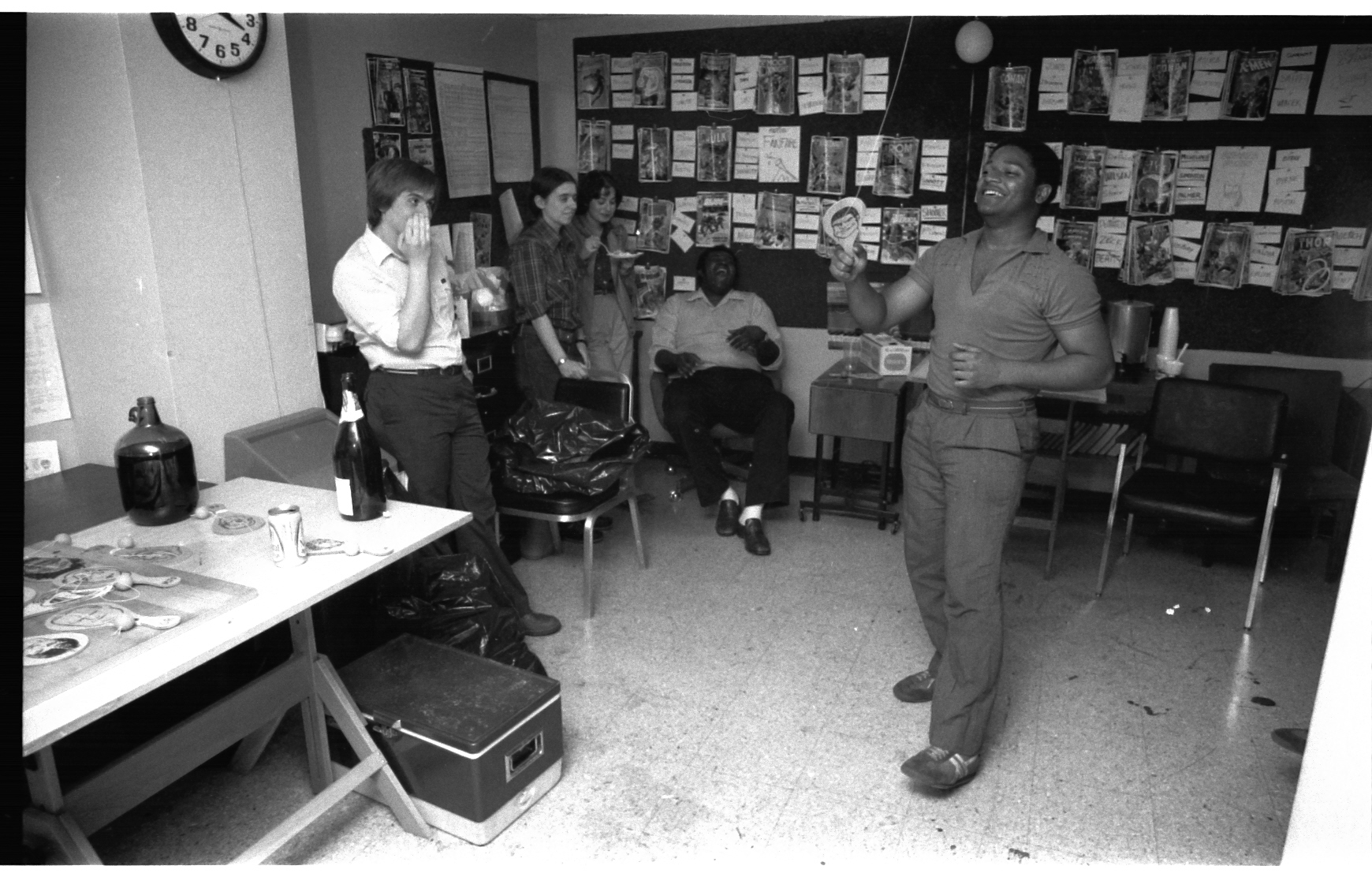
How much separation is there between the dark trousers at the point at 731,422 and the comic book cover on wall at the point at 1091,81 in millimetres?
1863

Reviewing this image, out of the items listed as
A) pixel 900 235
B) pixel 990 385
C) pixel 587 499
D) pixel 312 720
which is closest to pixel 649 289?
pixel 900 235

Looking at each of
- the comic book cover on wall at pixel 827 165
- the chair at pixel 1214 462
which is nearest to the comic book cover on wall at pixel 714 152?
the comic book cover on wall at pixel 827 165

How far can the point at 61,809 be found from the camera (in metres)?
1.60

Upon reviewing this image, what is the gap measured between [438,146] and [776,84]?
1.73m

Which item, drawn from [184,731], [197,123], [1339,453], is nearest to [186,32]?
[197,123]

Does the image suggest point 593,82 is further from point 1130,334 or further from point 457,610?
point 457,610

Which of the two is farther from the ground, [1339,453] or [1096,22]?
[1096,22]

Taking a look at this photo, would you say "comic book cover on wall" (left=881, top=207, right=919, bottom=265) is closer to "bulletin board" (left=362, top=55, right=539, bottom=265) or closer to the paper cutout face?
the paper cutout face

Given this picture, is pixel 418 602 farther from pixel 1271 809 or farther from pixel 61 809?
pixel 1271 809

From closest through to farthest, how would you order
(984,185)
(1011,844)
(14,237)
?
(14,237) → (1011,844) → (984,185)

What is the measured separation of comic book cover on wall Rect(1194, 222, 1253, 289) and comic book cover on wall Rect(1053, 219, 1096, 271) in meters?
0.45

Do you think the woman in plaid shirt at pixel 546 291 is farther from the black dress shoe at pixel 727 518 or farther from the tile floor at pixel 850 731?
the black dress shoe at pixel 727 518

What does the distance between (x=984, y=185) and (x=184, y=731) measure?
2.13 metres

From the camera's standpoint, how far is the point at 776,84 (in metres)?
4.64
